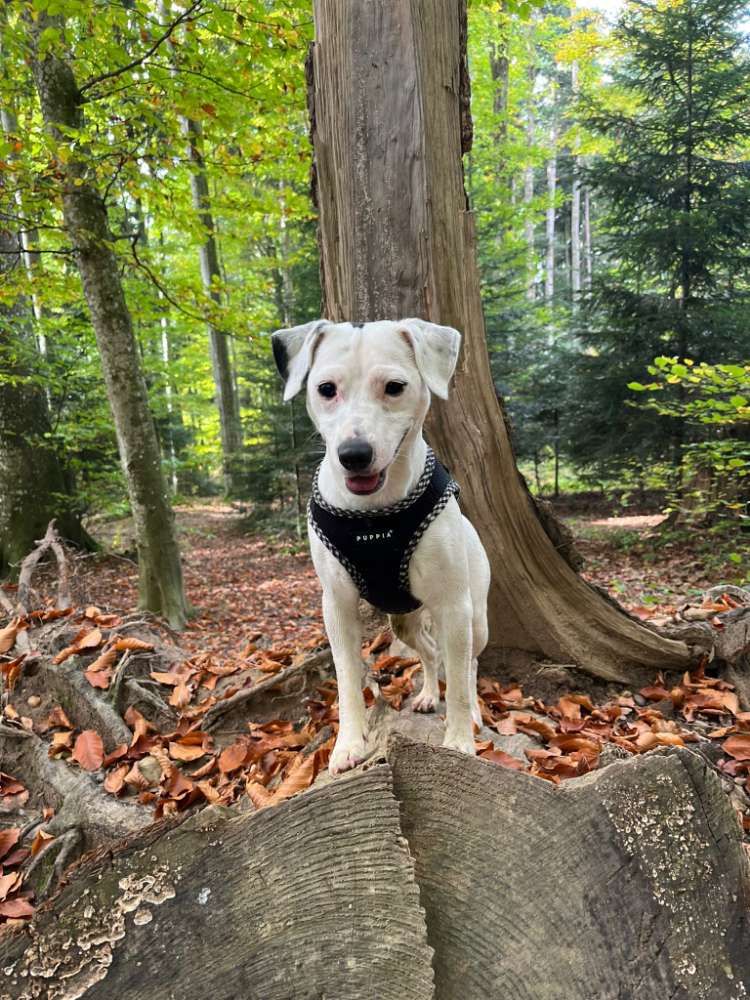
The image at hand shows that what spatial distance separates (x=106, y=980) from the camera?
5.00 ft

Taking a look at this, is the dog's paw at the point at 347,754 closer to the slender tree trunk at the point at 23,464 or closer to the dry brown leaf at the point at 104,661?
the dry brown leaf at the point at 104,661

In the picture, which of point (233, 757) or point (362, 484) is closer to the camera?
point (362, 484)

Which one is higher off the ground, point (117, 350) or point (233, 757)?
point (117, 350)

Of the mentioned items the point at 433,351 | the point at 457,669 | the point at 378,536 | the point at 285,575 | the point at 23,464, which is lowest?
the point at 285,575

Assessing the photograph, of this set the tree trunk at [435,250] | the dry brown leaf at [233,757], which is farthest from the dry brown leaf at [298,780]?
the tree trunk at [435,250]

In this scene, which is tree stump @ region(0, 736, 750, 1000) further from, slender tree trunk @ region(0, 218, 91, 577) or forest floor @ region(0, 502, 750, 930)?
slender tree trunk @ region(0, 218, 91, 577)

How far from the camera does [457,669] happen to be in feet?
8.48

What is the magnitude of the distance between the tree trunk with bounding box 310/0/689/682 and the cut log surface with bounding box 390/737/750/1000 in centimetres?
224

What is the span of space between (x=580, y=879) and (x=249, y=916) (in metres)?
0.90

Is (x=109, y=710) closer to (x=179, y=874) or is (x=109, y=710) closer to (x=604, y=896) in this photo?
(x=179, y=874)

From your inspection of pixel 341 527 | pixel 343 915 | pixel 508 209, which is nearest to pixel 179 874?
pixel 343 915

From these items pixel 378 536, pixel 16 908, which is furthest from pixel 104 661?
pixel 378 536

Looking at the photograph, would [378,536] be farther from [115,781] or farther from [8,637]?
[8,637]

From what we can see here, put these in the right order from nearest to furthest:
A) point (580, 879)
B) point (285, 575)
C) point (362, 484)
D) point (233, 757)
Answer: point (580, 879), point (362, 484), point (233, 757), point (285, 575)
